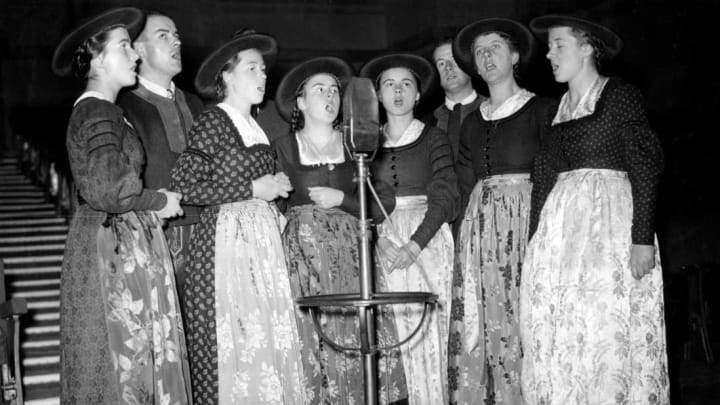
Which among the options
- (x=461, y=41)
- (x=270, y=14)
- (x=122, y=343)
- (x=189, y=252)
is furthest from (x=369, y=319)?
(x=270, y=14)

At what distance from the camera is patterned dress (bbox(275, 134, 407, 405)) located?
360 centimetres

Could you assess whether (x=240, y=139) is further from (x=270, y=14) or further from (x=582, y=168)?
(x=270, y=14)

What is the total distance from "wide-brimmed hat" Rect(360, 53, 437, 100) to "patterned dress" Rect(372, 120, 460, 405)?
279mm

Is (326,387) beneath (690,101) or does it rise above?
beneath

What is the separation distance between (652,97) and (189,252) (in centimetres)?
406

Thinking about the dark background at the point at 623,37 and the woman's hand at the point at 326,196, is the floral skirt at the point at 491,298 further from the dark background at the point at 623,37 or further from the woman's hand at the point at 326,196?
the dark background at the point at 623,37

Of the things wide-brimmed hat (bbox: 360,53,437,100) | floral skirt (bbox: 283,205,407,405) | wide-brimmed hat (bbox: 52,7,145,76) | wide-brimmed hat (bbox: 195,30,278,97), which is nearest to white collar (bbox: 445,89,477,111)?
wide-brimmed hat (bbox: 360,53,437,100)

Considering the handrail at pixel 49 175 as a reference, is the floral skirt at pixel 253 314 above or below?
below

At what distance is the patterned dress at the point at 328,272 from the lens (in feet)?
11.8

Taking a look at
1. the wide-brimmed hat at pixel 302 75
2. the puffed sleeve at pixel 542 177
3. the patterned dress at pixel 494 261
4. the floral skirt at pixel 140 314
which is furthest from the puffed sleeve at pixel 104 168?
the puffed sleeve at pixel 542 177

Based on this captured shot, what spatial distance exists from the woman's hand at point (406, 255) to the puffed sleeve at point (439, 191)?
3 cm

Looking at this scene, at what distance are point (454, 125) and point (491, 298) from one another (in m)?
1.12

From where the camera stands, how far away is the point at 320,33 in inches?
285

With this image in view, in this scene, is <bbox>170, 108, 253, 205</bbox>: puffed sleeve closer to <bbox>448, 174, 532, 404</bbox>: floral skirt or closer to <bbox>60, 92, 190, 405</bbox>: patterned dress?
<bbox>60, 92, 190, 405</bbox>: patterned dress
